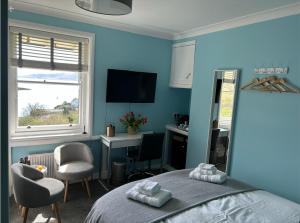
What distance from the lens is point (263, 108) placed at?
109 inches

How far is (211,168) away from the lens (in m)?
2.51

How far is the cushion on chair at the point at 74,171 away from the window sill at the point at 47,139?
1.41 ft

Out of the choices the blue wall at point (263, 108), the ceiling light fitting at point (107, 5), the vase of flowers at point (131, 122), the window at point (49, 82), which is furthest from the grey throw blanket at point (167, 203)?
the window at point (49, 82)

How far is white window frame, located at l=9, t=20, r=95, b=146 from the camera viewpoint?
308 centimetres

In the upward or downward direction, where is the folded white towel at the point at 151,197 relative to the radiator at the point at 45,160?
upward

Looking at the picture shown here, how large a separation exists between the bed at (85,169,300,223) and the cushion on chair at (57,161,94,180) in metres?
1.05

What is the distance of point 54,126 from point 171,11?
2.34m

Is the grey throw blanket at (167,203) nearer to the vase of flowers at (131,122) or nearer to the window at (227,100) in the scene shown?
the window at (227,100)

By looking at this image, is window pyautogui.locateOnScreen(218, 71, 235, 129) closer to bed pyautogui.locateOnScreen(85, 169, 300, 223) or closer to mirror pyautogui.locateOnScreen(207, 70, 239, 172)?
mirror pyautogui.locateOnScreen(207, 70, 239, 172)

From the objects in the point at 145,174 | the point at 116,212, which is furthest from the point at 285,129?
the point at 145,174

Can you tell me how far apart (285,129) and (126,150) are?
242 centimetres

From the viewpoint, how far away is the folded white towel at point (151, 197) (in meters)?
1.85

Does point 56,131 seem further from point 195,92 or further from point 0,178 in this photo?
point 0,178

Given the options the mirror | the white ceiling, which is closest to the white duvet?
the mirror
